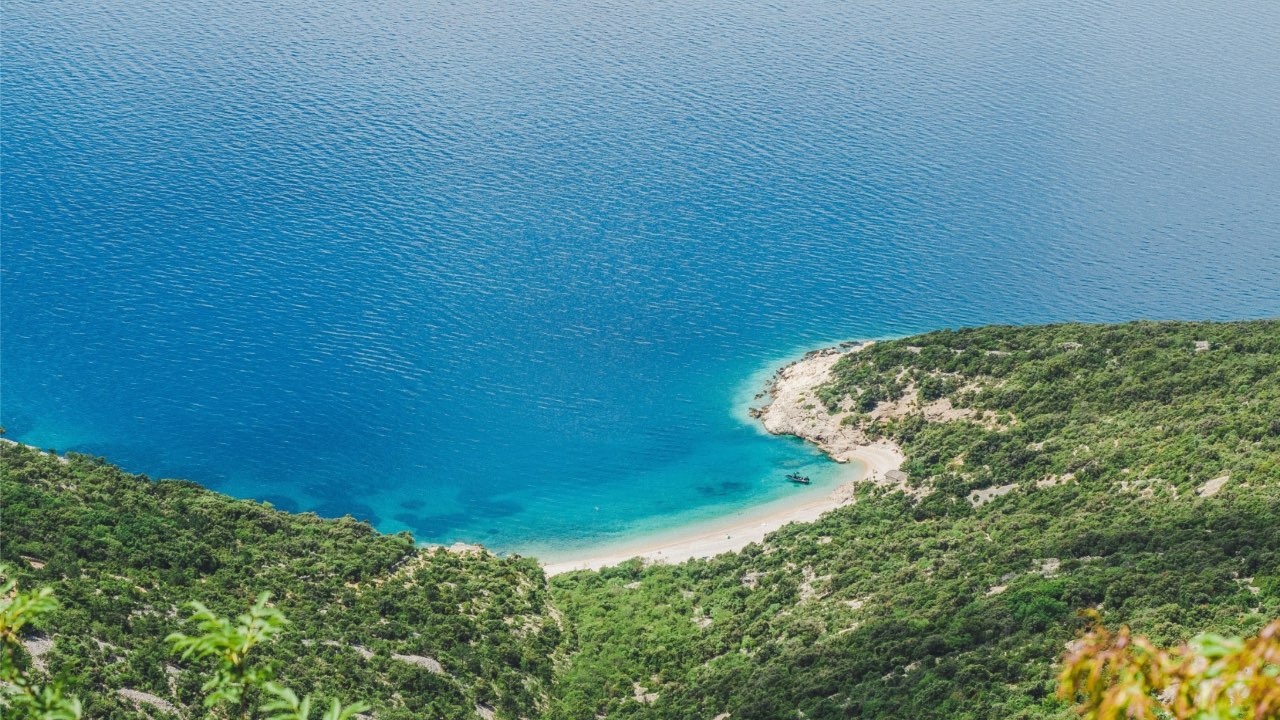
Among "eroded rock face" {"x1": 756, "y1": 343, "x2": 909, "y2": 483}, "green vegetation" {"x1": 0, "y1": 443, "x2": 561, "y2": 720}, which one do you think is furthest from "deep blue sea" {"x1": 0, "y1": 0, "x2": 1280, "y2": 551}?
"green vegetation" {"x1": 0, "y1": 443, "x2": 561, "y2": 720}

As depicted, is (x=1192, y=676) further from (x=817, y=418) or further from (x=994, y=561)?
(x=817, y=418)

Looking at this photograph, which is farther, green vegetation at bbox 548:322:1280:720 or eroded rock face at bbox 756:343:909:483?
eroded rock face at bbox 756:343:909:483

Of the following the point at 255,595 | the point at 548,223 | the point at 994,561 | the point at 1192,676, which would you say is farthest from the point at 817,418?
the point at 1192,676

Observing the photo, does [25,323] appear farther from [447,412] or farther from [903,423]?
[903,423]

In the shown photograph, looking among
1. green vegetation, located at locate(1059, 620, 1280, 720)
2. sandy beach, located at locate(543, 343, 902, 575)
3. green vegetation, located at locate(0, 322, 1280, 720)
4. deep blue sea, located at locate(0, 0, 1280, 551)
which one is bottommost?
green vegetation, located at locate(1059, 620, 1280, 720)

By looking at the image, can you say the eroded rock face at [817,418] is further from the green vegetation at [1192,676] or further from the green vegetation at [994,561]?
the green vegetation at [1192,676]

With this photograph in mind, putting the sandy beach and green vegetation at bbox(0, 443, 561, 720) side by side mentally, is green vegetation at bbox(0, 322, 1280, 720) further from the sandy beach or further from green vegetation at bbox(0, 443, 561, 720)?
the sandy beach

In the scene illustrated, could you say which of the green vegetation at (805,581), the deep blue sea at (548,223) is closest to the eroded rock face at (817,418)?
the deep blue sea at (548,223)
